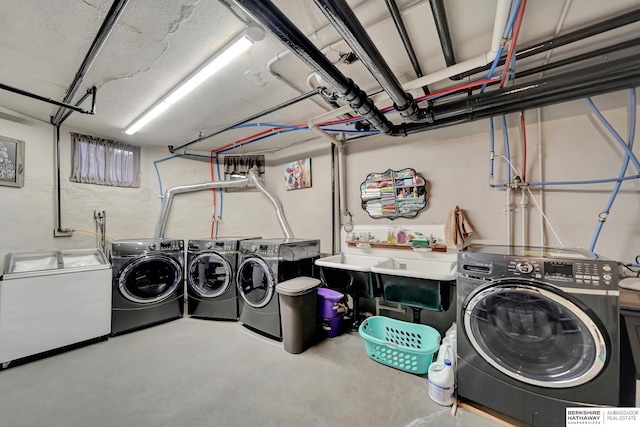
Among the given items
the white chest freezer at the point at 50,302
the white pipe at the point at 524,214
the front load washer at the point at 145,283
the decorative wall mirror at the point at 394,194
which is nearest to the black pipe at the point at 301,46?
the decorative wall mirror at the point at 394,194

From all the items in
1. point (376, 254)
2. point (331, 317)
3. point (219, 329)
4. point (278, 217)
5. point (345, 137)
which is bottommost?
point (219, 329)

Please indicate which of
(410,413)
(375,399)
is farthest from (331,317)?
(410,413)

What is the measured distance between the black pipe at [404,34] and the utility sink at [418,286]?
1.62 metres

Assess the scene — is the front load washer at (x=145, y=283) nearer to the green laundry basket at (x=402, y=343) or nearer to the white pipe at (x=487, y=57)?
the green laundry basket at (x=402, y=343)

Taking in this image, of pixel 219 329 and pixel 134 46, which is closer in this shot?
pixel 134 46

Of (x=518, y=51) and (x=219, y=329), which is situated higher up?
(x=518, y=51)

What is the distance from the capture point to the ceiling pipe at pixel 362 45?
3.24 ft

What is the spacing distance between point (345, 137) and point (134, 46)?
2181 mm

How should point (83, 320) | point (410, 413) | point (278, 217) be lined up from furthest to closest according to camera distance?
point (278, 217) < point (83, 320) < point (410, 413)

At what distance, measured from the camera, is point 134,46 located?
5.33ft

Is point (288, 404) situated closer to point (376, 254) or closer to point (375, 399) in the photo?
point (375, 399)

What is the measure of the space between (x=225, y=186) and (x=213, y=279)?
151 cm

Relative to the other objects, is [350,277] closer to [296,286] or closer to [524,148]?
[296,286]

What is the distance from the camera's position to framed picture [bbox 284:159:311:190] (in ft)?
11.3
